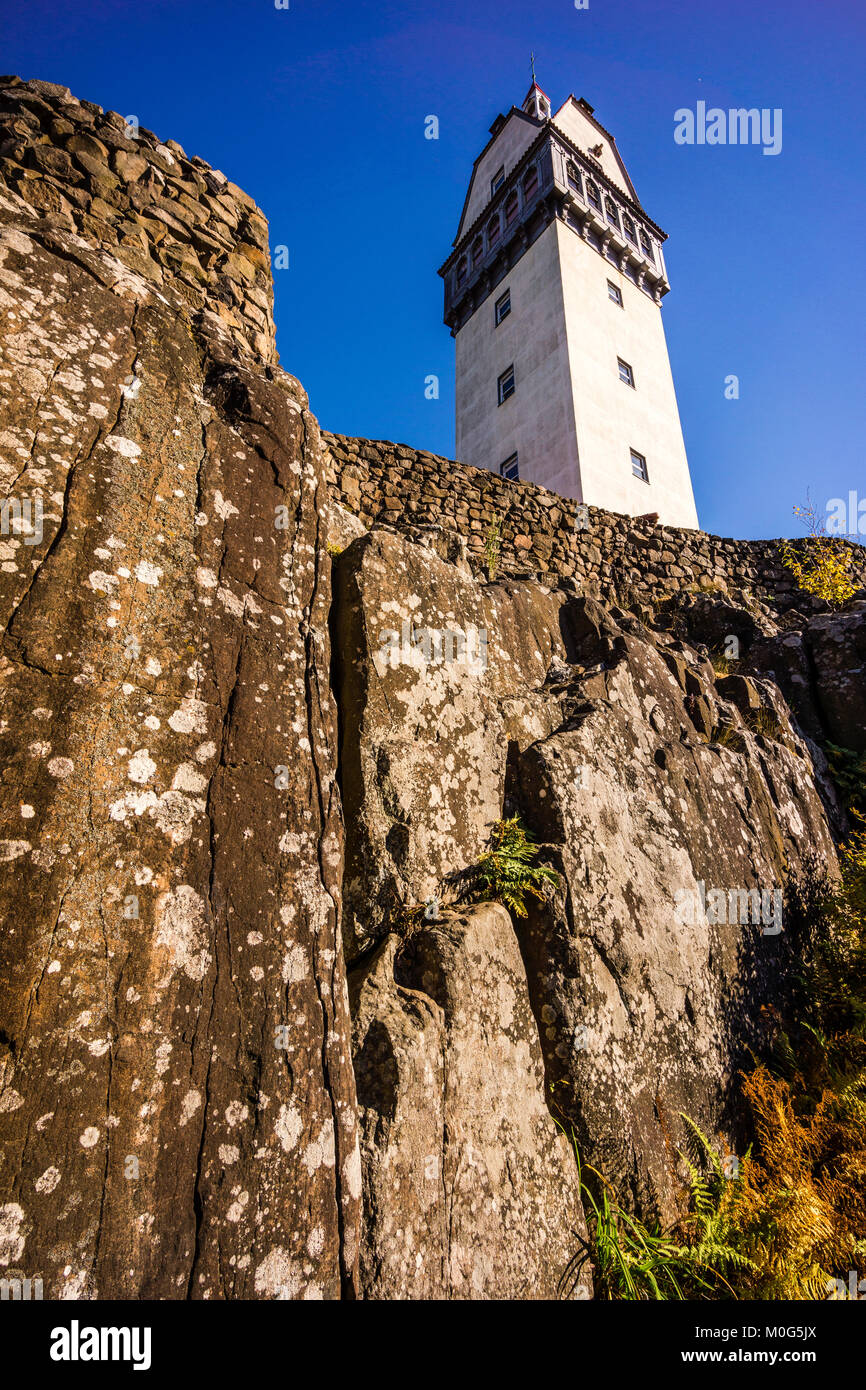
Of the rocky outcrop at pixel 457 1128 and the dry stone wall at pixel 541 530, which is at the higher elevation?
the dry stone wall at pixel 541 530

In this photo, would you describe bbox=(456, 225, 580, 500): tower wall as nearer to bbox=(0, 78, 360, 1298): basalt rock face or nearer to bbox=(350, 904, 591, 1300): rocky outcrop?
bbox=(0, 78, 360, 1298): basalt rock face

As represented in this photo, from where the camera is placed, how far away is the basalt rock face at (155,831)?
212cm

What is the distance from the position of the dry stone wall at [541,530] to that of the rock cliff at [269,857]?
3.97 metres

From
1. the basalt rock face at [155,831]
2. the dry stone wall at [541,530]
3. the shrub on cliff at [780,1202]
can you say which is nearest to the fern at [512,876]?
the basalt rock face at [155,831]

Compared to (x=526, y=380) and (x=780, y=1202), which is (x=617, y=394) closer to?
(x=526, y=380)

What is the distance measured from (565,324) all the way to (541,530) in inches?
389

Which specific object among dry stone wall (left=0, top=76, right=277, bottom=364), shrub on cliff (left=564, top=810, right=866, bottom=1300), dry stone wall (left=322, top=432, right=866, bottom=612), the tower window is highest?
the tower window

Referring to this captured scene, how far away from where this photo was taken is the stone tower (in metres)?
17.2

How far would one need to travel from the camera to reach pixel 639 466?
1817 centimetres

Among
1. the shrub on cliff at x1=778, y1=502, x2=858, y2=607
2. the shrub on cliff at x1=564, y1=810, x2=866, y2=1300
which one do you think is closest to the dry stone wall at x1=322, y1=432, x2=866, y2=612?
the shrub on cliff at x1=778, y1=502, x2=858, y2=607

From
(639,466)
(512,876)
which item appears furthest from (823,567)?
(512,876)

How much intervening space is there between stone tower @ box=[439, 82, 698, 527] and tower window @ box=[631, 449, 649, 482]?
4 centimetres

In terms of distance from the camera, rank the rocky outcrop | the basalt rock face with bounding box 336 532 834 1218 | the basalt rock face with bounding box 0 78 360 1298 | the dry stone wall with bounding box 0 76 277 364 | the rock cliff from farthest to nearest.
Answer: the dry stone wall with bounding box 0 76 277 364, the basalt rock face with bounding box 336 532 834 1218, the rocky outcrop, the rock cliff, the basalt rock face with bounding box 0 78 360 1298

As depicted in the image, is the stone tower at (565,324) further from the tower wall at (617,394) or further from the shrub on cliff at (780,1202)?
the shrub on cliff at (780,1202)
